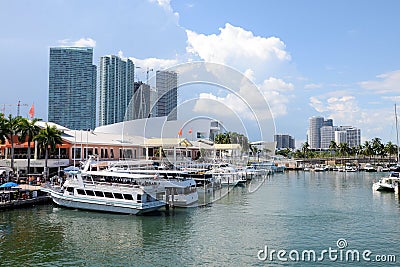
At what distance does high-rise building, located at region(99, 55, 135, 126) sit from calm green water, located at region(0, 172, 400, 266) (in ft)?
303

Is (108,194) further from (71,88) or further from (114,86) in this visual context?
(71,88)

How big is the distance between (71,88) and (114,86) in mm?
31988

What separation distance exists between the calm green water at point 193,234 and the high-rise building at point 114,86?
303 feet

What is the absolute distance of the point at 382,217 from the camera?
3303 centimetres

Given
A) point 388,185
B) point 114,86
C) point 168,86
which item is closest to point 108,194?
point 168,86

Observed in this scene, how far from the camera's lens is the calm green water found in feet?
69.0

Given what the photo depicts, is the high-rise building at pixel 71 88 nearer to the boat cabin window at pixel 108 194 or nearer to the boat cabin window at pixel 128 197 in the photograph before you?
the boat cabin window at pixel 108 194

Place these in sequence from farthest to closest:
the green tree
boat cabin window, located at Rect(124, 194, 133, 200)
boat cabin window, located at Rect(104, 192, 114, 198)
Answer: the green tree, boat cabin window, located at Rect(104, 192, 114, 198), boat cabin window, located at Rect(124, 194, 133, 200)

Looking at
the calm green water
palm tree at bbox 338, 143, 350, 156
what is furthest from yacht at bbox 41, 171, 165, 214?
palm tree at bbox 338, 143, 350, 156

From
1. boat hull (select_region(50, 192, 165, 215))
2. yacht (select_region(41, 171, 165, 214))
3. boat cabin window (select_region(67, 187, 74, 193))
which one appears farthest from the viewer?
boat cabin window (select_region(67, 187, 74, 193))

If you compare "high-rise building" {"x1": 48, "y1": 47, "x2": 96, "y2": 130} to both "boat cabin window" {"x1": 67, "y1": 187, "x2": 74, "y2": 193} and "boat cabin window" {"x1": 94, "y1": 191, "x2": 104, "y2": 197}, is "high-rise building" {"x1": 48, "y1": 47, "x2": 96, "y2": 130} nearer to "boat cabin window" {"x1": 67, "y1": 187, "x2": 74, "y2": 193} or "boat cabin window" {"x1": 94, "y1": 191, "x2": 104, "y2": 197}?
"boat cabin window" {"x1": 67, "y1": 187, "x2": 74, "y2": 193}

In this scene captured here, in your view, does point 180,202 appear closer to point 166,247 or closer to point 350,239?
point 166,247

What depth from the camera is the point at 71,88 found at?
152875 mm

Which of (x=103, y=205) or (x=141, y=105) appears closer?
(x=103, y=205)
